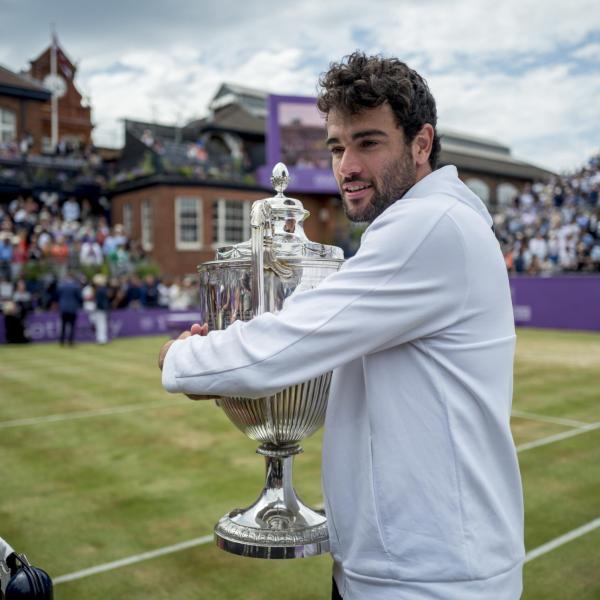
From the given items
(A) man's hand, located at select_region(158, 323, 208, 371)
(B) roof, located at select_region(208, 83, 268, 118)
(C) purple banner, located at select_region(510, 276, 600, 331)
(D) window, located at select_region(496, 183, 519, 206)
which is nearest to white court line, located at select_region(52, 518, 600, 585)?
(A) man's hand, located at select_region(158, 323, 208, 371)

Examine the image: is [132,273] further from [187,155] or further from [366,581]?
[366,581]

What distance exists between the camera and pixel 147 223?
29203 mm

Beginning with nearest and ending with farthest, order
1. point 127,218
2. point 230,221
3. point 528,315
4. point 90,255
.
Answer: point 528,315 → point 90,255 → point 230,221 → point 127,218

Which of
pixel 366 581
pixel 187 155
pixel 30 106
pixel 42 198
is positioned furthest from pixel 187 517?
pixel 30 106

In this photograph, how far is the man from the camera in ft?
4.78

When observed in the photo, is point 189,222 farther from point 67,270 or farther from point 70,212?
point 67,270

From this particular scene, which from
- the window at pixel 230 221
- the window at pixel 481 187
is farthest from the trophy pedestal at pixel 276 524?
the window at pixel 481 187

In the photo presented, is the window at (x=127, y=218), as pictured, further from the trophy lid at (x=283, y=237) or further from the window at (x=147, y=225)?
the trophy lid at (x=283, y=237)

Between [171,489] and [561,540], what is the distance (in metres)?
2.85

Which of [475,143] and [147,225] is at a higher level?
[475,143]

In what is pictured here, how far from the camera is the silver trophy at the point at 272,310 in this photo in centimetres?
185

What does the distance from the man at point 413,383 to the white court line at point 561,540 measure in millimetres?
2832

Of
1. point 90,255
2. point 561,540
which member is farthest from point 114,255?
point 561,540

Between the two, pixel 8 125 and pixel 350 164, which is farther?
pixel 8 125
